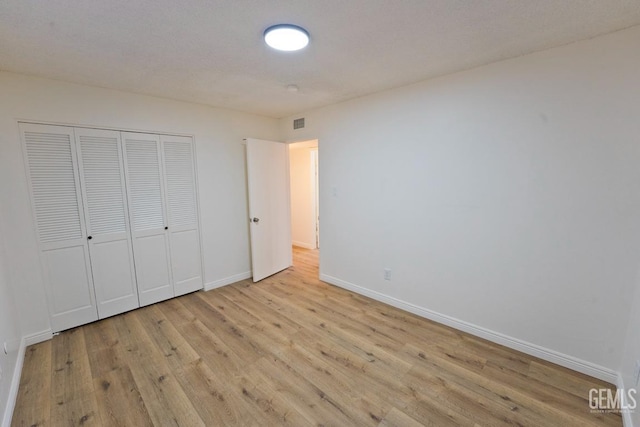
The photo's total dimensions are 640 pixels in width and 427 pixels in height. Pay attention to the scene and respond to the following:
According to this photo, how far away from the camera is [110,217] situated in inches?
110

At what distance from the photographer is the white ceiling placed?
4.79 feet

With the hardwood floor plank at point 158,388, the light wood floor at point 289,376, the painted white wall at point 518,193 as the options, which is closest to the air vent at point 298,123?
the painted white wall at point 518,193

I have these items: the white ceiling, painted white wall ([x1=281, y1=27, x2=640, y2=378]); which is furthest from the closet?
painted white wall ([x1=281, y1=27, x2=640, y2=378])

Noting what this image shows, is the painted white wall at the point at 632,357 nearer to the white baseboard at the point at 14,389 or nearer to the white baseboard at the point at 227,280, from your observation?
the white baseboard at the point at 14,389

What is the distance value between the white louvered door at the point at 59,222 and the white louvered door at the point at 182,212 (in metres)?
0.81

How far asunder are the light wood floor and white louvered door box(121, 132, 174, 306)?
1.36 feet

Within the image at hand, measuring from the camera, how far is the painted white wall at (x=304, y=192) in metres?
5.64

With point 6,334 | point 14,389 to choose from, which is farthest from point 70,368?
point 6,334

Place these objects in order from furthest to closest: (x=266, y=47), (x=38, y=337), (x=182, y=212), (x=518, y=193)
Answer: (x=182, y=212)
(x=38, y=337)
(x=518, y=193)
(x=266, y=47)

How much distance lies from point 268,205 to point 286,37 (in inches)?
97.3

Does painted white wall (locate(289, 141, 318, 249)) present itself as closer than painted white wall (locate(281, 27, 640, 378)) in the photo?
No

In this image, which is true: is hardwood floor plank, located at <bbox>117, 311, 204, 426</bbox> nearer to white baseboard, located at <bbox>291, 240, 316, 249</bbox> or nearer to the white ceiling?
the white ceiling

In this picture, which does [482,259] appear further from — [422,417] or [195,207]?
[195,207]

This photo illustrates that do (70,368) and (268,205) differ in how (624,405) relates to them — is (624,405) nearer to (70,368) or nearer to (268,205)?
(268,205)
